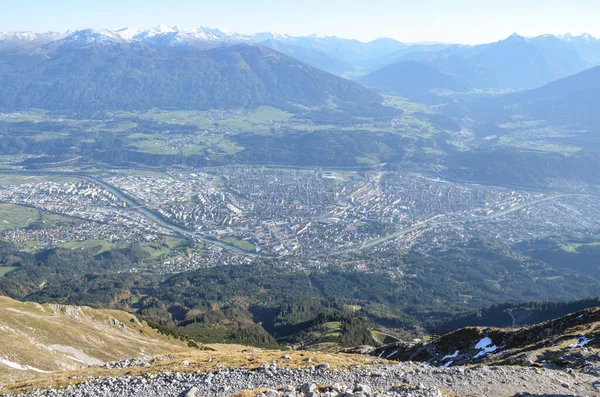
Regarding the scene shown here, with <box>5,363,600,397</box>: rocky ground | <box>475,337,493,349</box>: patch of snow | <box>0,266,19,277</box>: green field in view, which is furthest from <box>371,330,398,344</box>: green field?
<box>0,266,19,277</box>: green field

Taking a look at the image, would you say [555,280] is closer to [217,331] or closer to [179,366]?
[217,331]

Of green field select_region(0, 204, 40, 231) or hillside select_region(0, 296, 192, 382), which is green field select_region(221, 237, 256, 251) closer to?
green field select_region(0, 204, 40, 231)

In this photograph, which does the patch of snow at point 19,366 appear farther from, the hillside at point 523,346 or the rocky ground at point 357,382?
the hillside at point 523,346

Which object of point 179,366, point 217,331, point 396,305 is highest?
point 179,366

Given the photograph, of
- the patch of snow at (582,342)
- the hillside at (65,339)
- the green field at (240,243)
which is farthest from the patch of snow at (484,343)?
the green field at (240,243)

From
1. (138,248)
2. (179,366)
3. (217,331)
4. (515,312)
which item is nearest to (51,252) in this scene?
(138,248)

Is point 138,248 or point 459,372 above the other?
point 459,372

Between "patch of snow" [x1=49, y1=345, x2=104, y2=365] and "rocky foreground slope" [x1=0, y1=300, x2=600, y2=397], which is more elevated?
"rocky foreground slope" [x1=0, y1=300, x2=600, y2=397]
